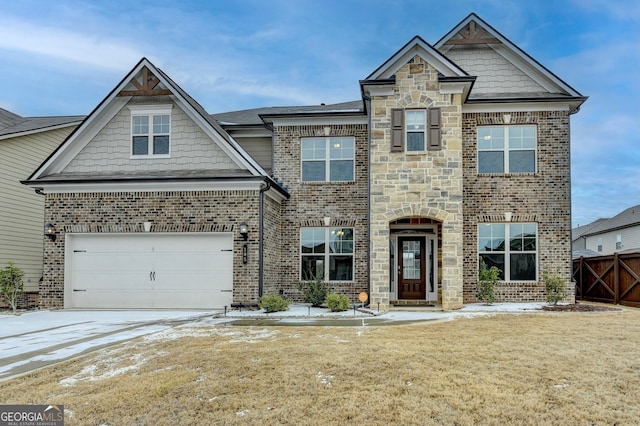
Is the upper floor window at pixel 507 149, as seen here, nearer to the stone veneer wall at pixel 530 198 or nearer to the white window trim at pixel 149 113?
the stone veneer wall at pixel 530 198

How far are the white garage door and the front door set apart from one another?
5776mm

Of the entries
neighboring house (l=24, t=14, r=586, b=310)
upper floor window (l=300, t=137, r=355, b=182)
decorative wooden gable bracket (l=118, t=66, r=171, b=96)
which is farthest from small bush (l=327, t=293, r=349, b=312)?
decorative wooden gable bracket (l=118, t=66, r=171, b=96)

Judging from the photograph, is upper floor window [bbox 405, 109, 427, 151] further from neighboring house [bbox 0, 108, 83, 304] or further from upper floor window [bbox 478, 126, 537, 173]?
neighboring house [bbox 0, 108, 83, 304]

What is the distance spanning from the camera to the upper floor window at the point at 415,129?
14680mm

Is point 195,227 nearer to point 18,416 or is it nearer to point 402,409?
point 18,416

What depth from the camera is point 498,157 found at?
16297 mm

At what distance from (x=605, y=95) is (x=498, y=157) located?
29.5 m

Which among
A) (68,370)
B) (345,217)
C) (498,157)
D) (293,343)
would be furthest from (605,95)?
(68,370)

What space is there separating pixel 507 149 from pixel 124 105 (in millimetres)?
12237

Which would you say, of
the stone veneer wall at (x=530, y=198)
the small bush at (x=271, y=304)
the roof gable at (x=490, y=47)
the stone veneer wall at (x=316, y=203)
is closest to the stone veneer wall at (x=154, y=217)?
the small bush at (x=271, y=304)

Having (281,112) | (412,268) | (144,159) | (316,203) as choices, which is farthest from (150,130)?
(412,268)

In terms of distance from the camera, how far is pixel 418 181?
14.6 metres

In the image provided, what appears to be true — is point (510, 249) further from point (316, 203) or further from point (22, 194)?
point (22, 194)

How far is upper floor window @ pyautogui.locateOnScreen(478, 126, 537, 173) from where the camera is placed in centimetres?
1623
